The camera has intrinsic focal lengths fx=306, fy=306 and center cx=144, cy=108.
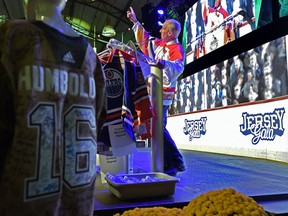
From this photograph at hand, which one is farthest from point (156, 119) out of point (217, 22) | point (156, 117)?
point (217, 22)

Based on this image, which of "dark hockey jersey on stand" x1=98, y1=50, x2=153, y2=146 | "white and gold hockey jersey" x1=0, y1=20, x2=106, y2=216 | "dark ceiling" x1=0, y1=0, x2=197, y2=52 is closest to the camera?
"white and gold hockey jersey" x1=0, y1=20, x2=106, y2=216

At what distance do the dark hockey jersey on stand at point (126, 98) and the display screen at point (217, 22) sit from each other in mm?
3119

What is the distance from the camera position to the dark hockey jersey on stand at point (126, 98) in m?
2.00

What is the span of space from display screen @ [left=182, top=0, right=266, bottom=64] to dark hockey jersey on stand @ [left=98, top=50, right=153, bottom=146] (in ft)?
10.2

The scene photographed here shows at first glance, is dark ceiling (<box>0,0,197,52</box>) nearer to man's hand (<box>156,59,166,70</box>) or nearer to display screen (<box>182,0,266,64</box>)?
display screen (<box>182,0,266,64</box>)

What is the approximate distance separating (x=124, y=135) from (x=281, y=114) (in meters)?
2.82

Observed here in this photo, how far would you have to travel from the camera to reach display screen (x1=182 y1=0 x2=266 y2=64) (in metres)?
4.61

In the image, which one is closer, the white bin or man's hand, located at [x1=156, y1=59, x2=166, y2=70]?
man's hand, located at [x1=156, y1=59, x2=166, y2=70]

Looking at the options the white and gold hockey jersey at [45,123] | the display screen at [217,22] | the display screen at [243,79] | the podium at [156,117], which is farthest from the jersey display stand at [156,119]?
the display screen at [217,22]

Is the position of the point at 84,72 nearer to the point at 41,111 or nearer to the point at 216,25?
the point at 41,111

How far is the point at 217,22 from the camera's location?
18.8 feet

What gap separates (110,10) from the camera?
10766 millimetres

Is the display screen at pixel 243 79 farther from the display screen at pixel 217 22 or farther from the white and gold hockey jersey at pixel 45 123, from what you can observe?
the white and gold hockey jersey at pixel 45 123

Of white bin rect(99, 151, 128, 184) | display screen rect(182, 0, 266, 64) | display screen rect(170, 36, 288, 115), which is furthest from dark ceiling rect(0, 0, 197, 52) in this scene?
white bin rect(99, 151, 128, 184)
